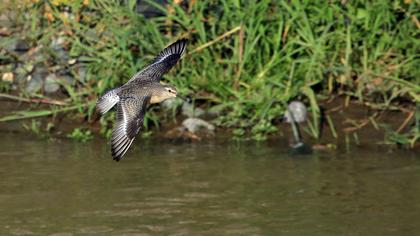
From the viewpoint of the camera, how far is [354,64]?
38.0 feet

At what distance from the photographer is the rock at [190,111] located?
11.5 meters

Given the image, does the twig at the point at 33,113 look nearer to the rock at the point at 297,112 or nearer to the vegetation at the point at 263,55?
the vegetation at the point at 263,55

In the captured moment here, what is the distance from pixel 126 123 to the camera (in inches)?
354

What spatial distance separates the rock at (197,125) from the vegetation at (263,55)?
0.10 metres

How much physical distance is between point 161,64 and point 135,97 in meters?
0.96

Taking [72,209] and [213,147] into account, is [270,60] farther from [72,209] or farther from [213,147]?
[72,209]

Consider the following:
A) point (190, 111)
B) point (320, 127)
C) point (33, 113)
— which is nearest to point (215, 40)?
point (190, 111)

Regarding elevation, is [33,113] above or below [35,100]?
below

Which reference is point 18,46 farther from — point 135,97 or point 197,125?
point 135,97

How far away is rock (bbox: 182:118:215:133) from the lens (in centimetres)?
1124

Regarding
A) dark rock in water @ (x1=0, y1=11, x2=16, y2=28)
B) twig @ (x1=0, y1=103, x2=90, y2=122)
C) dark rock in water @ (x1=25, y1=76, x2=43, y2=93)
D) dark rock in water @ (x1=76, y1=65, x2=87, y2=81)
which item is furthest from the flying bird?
dark rock in water @ (x1=0, y1=11, x2=16, y2=28)

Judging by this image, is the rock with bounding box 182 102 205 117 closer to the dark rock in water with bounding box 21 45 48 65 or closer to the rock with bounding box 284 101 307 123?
the rock with bounding box 284 101 307 123

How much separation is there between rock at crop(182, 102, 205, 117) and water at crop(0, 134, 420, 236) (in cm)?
55

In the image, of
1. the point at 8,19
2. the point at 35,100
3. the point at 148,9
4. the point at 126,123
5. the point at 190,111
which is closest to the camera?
the point at 126,123
